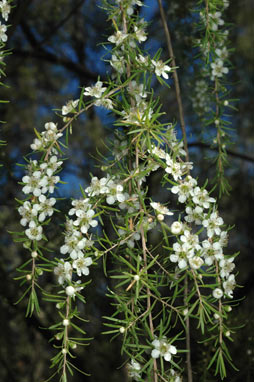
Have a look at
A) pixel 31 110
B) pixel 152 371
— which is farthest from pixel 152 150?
pixel 31 110

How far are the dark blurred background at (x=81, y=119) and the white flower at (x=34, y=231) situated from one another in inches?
30.9

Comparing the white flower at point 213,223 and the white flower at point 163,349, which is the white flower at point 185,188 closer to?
the white flower at point 213,223

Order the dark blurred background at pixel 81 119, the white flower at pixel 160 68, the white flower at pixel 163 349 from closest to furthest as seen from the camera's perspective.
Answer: the white flower at pixel 163 349 < the white flower at pixel 160 68 < the dark blurred background at pixel 81 119

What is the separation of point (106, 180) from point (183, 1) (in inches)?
39.4

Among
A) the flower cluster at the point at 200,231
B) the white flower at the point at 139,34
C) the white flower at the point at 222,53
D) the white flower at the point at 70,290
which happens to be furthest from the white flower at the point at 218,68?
the white flower at the point at 70,290

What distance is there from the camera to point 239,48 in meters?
2.25

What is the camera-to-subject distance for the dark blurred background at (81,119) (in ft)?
5.30

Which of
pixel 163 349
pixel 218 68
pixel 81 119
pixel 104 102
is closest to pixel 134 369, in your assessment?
pixel 163 349

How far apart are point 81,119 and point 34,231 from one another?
75.4 inches

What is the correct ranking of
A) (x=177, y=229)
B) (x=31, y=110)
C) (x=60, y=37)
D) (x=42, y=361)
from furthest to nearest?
(x=31, y=110) → (x=42, y=361) → (x=60, y=37) → (x=177, y=229)

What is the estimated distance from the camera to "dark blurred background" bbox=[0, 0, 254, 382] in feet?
5.30

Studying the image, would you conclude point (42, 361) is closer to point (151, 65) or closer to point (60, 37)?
point (60, 37)

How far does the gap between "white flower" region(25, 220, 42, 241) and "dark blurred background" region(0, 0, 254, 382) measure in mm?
786

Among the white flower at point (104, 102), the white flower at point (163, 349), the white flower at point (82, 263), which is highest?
the white flower at point (104, 102)
